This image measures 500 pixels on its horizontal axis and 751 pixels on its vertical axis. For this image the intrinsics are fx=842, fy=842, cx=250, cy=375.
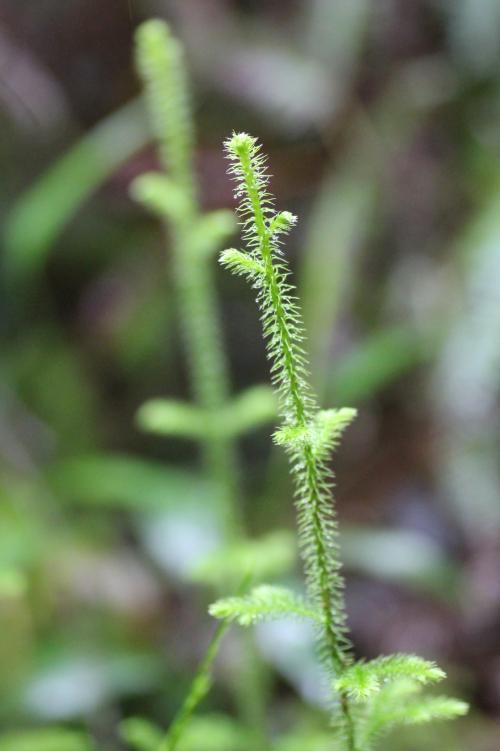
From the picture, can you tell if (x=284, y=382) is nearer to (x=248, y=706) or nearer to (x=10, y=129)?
(x=248, y=706)

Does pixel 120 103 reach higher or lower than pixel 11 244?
higher

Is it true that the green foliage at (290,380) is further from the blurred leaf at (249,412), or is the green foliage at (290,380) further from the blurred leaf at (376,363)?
the blurred leaf at (376,363)

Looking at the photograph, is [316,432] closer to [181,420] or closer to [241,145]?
[241,145]

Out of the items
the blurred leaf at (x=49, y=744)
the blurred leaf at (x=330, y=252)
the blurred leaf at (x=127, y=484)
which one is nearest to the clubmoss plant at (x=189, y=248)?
the blurred leaf at (x=49, y=744)

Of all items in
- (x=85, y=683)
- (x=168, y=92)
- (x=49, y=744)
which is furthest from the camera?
(x=85, y=683)

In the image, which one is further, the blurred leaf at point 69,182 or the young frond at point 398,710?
the blurred leaf at point 69,182

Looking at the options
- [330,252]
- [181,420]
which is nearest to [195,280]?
[181,420]

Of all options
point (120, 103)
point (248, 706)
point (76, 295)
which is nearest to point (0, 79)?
point (120, 103)
